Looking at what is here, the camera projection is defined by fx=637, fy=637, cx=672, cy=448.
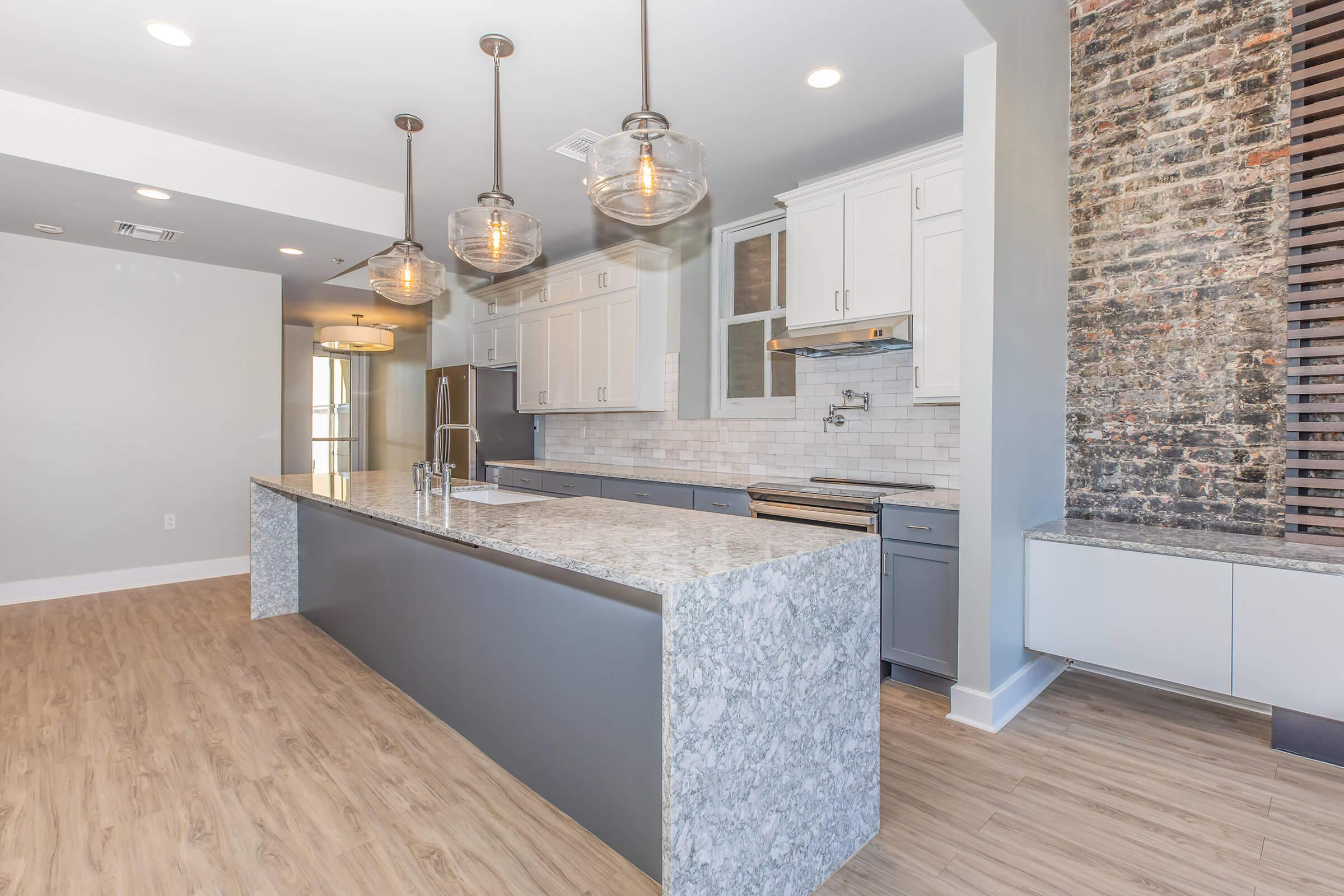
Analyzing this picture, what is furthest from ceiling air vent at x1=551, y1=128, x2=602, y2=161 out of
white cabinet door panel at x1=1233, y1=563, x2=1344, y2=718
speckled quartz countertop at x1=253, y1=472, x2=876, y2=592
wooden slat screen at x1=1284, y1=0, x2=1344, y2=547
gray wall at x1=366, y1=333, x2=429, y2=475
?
gray wall at x1=366, y1=333, x2=429, y2=475

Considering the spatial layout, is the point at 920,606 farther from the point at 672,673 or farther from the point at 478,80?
the point at 478,80

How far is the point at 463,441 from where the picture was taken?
18.2 ft

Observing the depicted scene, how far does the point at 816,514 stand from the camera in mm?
3184

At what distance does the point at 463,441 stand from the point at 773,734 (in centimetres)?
458

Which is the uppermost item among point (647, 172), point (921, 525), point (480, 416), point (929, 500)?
point (647, 172)

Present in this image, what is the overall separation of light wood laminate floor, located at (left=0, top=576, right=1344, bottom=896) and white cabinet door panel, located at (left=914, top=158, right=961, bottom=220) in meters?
2.24

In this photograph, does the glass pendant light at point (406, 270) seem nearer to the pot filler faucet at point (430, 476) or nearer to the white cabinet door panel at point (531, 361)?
the pot filler faucet at point (430, 476)

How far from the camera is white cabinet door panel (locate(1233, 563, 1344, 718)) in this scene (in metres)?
2.14

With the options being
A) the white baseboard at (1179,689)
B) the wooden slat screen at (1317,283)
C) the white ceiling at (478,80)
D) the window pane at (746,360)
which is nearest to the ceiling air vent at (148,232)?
the white ceiling at (478,80)

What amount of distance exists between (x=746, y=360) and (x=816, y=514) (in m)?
1.71

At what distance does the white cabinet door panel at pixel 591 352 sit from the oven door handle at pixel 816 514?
195cm

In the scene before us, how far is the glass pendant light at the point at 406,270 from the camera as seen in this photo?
3.10 meters

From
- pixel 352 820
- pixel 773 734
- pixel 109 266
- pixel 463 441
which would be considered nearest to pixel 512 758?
pixel 352 820

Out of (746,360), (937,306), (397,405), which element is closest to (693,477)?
(746,360)
